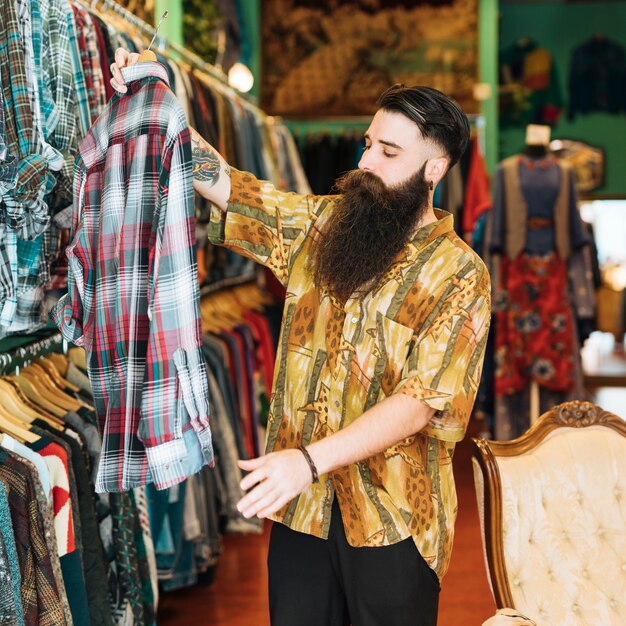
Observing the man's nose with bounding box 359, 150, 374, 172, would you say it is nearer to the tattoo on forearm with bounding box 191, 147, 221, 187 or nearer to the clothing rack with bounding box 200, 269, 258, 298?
the tattoo on forearm with bounding box 191, 147, 221, 187

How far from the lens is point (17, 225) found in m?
2.14

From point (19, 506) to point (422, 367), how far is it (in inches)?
36.5

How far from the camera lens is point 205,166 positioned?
205 cm

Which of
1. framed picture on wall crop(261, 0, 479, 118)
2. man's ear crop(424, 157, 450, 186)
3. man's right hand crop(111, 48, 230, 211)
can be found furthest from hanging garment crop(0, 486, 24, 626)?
framed picture on wall crop(261, 0, 479, 118)

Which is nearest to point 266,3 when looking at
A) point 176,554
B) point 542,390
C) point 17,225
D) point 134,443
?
point 542,390

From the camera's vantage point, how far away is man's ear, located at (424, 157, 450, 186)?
2.05 meters

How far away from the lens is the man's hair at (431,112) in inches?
78.4

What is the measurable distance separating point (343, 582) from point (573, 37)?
814 cm

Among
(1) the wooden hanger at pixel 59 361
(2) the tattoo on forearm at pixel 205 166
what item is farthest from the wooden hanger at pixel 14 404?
(2) the tattoo on forearm at pixel 205 166

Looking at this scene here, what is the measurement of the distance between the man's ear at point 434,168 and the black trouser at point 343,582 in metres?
0.78

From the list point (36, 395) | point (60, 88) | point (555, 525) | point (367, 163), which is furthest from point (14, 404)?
point (555, 525)

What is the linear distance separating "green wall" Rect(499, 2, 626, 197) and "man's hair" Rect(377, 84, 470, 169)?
287 inches

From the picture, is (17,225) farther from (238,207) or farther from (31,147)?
(238,207)

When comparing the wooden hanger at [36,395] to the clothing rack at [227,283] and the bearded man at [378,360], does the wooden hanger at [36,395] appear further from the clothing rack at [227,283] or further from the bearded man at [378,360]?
the clothing rack at [227,283]
